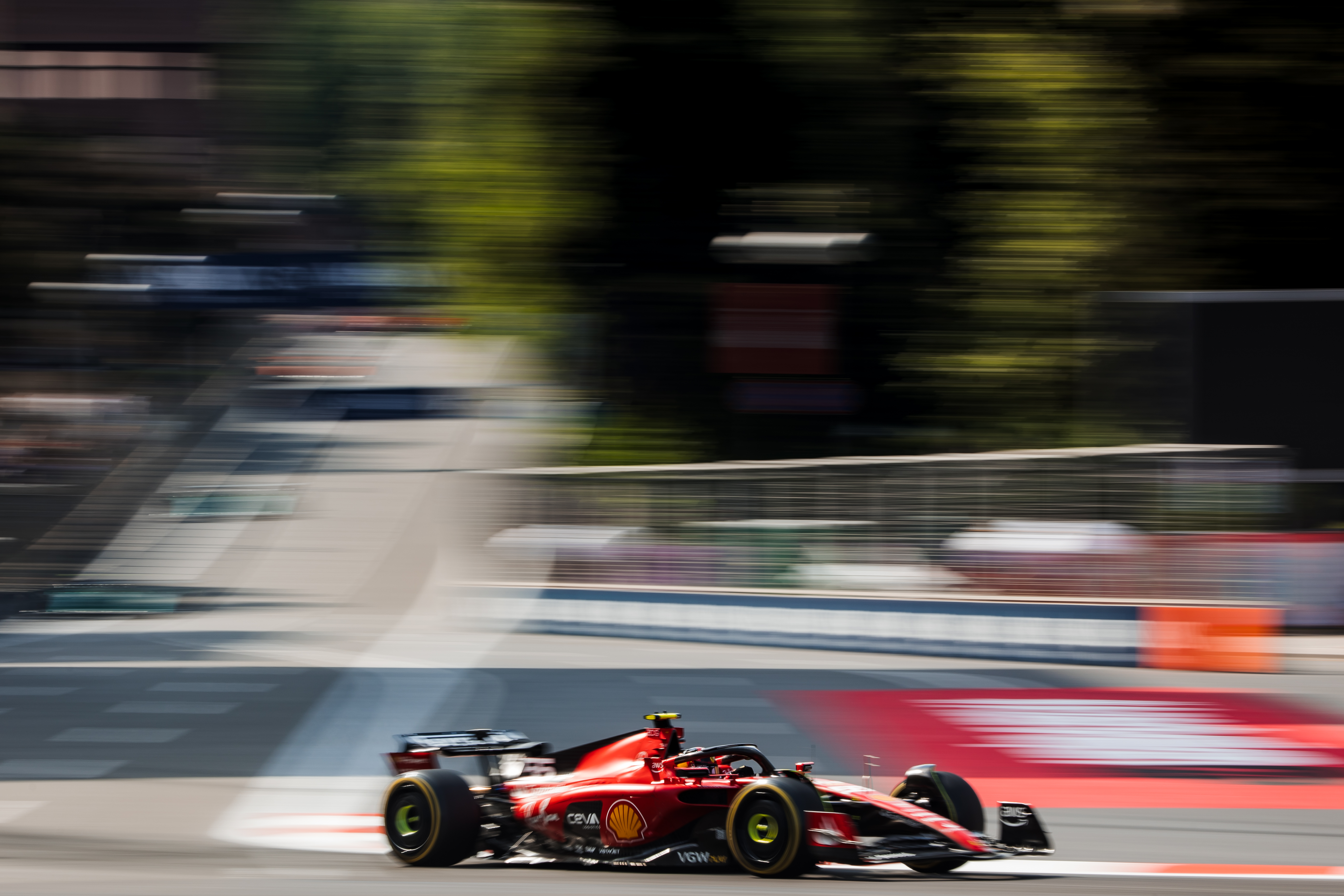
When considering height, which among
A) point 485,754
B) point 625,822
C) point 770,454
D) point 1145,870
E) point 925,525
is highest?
point 770,454

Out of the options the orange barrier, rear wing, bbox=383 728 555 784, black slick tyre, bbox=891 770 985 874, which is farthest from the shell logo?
the orange barrier

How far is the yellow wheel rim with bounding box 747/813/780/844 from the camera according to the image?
232 inches

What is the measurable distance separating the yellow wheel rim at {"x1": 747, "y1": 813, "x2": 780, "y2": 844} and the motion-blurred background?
6.08 feet

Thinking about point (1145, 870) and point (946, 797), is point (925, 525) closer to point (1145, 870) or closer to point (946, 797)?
point (1145, 870)

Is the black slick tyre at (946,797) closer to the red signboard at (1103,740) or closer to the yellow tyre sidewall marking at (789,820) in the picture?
the yellow tyre sidewall marking at (789,820)

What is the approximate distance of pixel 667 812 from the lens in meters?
6.14

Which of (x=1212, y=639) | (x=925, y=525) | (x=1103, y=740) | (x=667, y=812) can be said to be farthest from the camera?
(x=925, y=525)

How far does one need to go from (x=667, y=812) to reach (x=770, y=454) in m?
12.6

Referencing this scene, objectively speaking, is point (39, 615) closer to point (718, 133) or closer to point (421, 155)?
point (421, 155)

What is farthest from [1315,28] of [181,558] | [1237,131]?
[181,558]

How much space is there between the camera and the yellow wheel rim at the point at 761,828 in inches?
232

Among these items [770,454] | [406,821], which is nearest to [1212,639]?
[770,454]

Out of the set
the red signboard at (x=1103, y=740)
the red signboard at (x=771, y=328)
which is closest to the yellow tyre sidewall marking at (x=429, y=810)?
the red signboard at (x=1103, y=740)

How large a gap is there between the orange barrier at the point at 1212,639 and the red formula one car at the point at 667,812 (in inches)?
252
